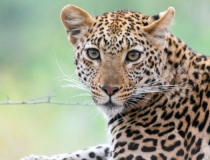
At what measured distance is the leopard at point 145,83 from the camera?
7125 mm

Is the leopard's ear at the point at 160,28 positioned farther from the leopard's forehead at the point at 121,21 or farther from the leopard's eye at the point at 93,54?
the leopard's eye at the point at 93,54

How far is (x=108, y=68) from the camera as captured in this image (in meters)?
7.15

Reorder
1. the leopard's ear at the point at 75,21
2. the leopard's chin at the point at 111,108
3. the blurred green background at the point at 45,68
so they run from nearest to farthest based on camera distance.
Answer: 1. the leopard's chin at the point at 111,108
2. the leopard's ear at the point at 75,21
3. the blurred green background at the point at 45,68

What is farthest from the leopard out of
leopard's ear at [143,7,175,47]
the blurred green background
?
the blurred green background

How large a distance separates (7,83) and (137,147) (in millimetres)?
11926

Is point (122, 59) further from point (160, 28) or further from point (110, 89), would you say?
point (160, 28)

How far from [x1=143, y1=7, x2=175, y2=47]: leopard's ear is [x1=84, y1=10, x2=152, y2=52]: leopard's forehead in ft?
0.29

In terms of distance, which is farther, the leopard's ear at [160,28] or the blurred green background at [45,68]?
the blurred green background at [45,68]

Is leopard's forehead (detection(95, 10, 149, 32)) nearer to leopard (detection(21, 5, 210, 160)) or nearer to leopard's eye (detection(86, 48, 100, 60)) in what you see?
leopard (detection(21, 5, 210, 160))

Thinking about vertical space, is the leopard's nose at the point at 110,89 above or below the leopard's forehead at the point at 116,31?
below

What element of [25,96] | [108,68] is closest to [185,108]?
[108,68]

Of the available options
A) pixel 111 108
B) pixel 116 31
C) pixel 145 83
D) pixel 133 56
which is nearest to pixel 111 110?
pixel 111 108

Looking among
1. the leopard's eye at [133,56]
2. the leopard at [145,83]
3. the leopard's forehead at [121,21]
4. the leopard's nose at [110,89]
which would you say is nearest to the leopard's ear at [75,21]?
the leopard at [145,83]

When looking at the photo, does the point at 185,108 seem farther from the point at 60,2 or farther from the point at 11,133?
the point at 60,2
